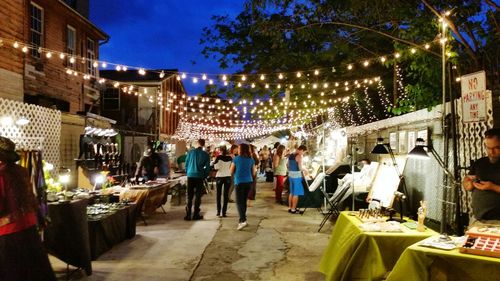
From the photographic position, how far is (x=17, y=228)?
4473mm

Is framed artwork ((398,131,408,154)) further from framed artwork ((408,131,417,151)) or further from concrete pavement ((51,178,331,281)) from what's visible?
concrete pavement ((51,178,331,281))

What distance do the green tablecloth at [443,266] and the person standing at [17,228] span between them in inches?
136

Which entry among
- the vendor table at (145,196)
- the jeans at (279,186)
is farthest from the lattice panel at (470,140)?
the jeans at (279,186)

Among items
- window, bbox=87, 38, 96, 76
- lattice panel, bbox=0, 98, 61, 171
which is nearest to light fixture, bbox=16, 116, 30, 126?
lattice panel, bbox=0, 98, 61, 171

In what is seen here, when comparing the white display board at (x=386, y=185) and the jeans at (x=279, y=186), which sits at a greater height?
the white display board at (x=386, y=185)

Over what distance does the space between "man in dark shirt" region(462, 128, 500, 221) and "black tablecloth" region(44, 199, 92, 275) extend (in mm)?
4692

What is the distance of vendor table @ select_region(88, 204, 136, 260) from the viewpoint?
6906 mm

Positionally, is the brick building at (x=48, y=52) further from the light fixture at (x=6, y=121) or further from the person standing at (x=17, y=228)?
the person standing at (x=17, y=228)

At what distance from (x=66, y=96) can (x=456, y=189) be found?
48.5ft

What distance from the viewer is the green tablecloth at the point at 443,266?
3.72m

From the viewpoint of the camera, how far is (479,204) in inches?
189

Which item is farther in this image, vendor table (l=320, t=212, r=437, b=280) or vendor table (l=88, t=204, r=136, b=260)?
vendor table (l=88, t=204, r=136, b=260)

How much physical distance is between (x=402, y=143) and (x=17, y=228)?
7487 mm

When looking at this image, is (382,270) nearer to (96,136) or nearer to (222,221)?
(222,221)
